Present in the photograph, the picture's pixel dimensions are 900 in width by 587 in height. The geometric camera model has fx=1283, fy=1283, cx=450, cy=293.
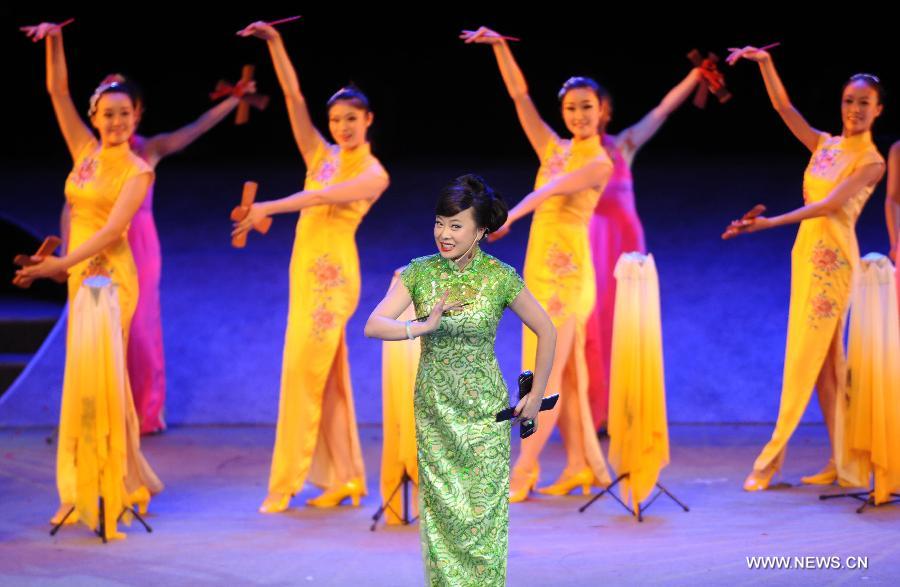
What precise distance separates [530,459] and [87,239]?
78.9 inches

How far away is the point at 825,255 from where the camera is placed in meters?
5.37

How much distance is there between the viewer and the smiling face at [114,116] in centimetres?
509

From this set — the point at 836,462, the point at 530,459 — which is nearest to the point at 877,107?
the point at 836,462

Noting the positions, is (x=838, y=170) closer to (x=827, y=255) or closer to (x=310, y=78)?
(x=827, y=255)

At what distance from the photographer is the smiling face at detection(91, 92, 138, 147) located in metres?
5.09

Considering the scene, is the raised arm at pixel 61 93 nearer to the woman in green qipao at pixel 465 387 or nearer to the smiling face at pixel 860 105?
the woman in green qipao at pixel 465 387

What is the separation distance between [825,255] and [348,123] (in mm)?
2062

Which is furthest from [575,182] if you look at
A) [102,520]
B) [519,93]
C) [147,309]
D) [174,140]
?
[147,309]

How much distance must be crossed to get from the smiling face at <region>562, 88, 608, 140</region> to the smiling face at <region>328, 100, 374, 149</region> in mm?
847

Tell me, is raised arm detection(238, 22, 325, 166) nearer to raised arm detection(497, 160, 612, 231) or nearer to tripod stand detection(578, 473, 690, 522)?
raised arm detection(497, 160, 612, 231)

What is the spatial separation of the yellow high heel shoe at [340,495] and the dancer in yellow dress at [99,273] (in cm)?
67

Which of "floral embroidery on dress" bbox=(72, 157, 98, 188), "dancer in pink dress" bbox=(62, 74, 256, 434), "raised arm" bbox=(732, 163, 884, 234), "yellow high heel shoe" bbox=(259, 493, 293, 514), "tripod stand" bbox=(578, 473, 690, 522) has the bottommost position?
"yellow high heel shoe" bbox=(259, 493, 293, 514)

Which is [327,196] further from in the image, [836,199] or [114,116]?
[836,199]

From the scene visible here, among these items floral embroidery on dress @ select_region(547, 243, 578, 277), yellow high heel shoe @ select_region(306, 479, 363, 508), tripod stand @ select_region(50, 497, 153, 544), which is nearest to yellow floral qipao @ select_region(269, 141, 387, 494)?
yellow high heel shoe @ select_region(306, 479, 363, 508)
